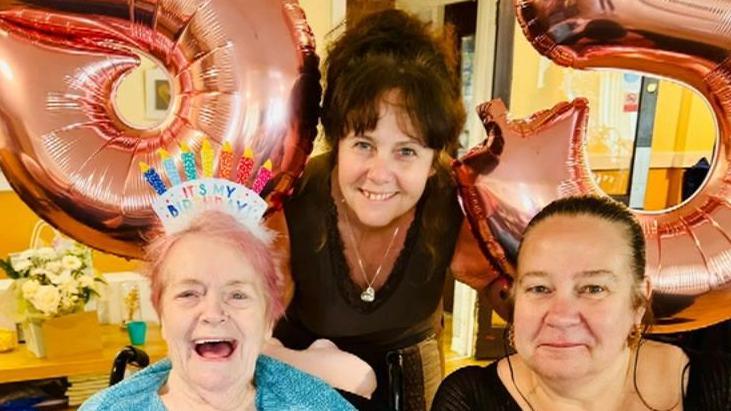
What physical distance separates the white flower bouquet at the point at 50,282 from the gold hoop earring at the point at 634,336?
1790mm

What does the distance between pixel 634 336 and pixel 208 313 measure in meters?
0.74

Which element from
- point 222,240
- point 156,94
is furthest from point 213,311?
point 156,94

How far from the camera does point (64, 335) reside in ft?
8.01

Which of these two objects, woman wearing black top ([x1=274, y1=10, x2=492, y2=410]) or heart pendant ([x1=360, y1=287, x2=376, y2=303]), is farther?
heart pendant ([x1=360, y1=287, x2=376, y2=303])

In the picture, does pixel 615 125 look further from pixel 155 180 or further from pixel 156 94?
pixel 155 180

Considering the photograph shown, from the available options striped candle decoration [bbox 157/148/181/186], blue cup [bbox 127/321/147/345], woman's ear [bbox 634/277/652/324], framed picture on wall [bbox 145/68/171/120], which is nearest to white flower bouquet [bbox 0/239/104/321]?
blue cup [bbox 127/321/147/345]

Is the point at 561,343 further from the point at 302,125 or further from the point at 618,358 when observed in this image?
the point at 302,125

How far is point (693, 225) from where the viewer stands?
60.6 inches

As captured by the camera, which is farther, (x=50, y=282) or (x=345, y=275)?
(x=50, y=282)

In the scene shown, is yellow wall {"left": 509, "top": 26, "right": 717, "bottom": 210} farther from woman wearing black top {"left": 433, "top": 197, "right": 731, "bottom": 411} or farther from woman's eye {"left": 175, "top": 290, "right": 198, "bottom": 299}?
woman's eye {"left": 175, "top": 290, "right": 198, "bottom": 299}

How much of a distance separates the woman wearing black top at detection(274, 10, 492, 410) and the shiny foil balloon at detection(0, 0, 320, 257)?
12 cm

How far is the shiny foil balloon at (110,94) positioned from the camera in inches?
56.7

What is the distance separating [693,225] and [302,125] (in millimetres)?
830

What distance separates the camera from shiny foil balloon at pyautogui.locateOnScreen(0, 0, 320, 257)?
4.73 feet
